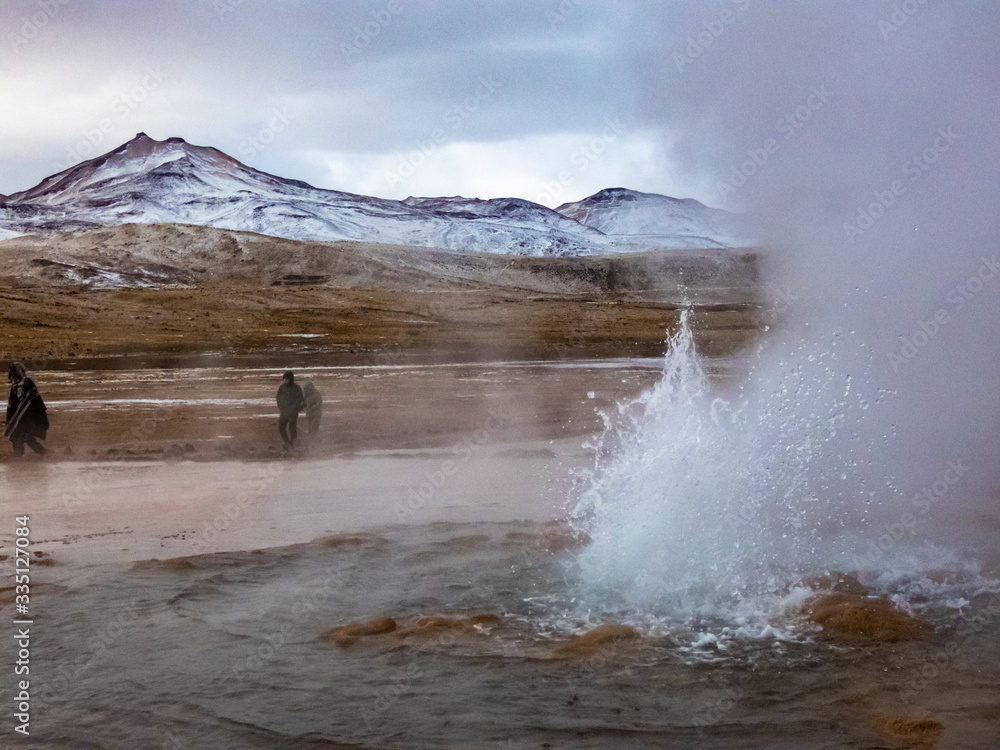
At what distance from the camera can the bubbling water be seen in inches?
284

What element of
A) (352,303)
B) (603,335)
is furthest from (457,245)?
(603,335)

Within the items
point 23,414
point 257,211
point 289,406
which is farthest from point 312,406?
point 257,211

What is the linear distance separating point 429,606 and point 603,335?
34.7 metres

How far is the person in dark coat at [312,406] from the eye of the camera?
14648 millimetres

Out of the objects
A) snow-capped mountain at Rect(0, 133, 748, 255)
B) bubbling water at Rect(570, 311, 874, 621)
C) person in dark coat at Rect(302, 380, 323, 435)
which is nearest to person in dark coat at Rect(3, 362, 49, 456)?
person in dark coat at Rect(302, 380, 323, 435)

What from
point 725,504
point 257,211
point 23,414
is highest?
point 257,211

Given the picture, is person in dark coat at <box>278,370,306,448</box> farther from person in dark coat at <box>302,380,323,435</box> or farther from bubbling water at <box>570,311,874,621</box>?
bubbling water at <box>570,311,874,621</box>

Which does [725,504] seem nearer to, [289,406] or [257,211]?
[289,406]

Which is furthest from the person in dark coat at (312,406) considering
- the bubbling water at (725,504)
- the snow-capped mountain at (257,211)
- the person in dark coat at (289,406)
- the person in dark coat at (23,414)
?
the snow-capped mountain at (257,211)

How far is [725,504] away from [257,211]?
14121 centimetres

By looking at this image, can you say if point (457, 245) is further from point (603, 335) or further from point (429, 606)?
point (429, 606)

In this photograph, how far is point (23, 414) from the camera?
43.8ft

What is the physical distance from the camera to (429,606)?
22.9 feet

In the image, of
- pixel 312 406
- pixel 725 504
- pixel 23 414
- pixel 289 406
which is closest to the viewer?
pixel 725 504
